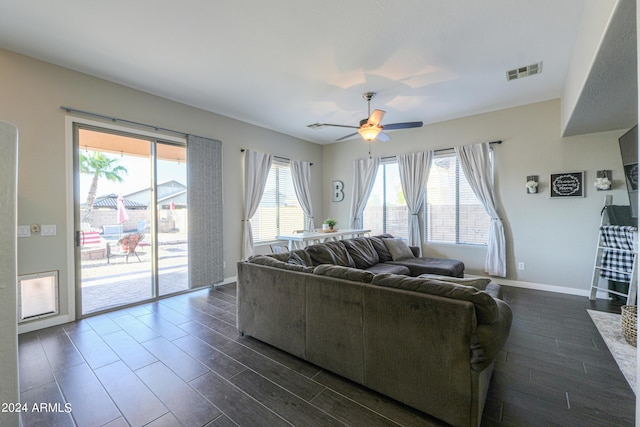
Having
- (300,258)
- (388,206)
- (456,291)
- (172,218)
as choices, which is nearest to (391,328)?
(456,291)

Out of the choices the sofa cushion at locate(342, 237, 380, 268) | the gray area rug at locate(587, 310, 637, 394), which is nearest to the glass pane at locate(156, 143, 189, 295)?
the sofa cushion at locate(342, 237, 380, 268)

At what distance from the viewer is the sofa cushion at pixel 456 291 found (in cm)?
156

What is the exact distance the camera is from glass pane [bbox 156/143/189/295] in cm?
417

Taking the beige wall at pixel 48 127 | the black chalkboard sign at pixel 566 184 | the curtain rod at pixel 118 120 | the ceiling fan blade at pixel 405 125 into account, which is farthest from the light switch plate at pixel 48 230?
the black chalkboard sign at pixel 566 184

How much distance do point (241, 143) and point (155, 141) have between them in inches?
59.8

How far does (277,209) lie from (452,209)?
3632 millimetres

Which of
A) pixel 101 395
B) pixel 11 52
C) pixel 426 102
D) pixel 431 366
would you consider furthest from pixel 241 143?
pixel 431 366

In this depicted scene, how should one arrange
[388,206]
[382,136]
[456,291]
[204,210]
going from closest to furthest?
[456,291] → [382,136] → [204,210] → [388,206]

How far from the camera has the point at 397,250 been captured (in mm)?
4645

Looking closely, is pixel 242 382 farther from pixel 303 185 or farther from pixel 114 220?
pixel 303 185

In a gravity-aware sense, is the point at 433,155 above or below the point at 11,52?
below

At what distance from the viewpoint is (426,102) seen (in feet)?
14.2

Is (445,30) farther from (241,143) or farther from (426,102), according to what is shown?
(241,143)

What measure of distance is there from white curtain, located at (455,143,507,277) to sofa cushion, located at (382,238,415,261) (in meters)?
1.35
